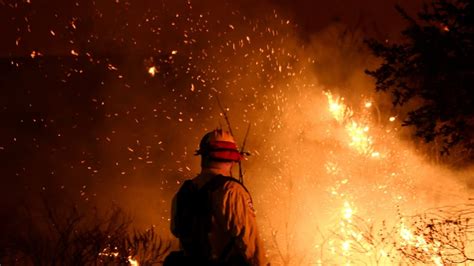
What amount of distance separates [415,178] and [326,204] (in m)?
1.72

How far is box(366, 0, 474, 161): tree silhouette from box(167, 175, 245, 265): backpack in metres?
2.96

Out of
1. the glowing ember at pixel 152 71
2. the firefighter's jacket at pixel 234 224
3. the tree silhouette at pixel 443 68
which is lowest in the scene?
the firefighter's jacket at pixel 234 224

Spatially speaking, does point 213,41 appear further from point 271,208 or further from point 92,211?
point 92,211

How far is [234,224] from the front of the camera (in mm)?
3385

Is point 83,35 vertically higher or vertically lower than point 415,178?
higher

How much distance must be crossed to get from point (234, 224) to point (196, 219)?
32 centimetres

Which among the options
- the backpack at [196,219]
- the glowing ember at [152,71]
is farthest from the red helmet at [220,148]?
the glowing ember at [152,71]

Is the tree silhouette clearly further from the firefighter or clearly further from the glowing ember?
the glowing ember

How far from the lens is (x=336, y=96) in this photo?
485 inches

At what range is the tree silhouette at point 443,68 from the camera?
209 inches

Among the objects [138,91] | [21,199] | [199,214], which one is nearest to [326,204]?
[199,214]

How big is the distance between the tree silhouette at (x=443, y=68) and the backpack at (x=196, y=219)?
296 centimetres

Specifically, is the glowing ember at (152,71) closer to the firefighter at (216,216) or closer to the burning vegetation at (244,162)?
the burning vegetation at (244,162)

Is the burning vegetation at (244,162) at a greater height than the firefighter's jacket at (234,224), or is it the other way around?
the burning vegetation at (244,162)
